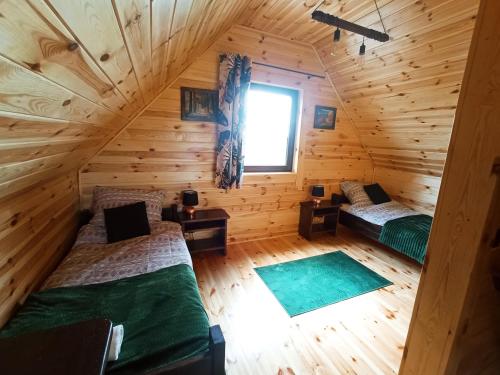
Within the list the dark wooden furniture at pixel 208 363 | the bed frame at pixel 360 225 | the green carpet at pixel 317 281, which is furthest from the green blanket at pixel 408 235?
the dark wooden furniture at pixel 208 363

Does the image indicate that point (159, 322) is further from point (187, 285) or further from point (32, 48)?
point (32, 48)

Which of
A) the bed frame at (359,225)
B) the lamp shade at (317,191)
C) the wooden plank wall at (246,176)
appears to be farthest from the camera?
the lamp shade at (317,191)

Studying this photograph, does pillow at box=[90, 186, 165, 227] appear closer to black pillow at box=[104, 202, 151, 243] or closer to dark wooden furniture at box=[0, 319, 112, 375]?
black pillow at box=[104, 202, 151, 243]

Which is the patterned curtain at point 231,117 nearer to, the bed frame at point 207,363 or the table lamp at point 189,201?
the table lamp at point 189,201

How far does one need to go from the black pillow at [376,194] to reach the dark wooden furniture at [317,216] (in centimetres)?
63

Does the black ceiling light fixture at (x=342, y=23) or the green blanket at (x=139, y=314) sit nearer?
the green blanket at (x=139, y=314)

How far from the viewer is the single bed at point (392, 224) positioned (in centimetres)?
260

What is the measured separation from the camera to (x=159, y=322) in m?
1.20

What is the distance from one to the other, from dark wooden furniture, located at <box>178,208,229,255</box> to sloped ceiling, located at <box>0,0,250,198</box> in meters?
1.54

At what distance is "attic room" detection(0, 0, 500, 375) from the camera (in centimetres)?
73

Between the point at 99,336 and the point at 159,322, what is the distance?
0.50m

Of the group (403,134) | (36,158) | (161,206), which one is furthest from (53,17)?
(403,134)

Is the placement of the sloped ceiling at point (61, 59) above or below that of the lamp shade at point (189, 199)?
above

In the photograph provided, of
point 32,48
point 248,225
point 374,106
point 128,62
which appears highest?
point 374,106
